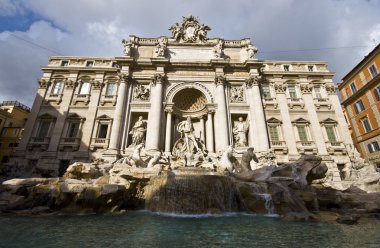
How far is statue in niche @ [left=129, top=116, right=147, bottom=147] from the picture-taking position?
54.9ft

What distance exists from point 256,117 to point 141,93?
38.8 ft

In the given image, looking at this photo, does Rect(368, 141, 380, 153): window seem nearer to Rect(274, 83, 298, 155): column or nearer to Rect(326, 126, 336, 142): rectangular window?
Rect(326, 126, 336, 142): rectangular window

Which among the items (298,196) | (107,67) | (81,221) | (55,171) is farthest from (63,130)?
(298,196)

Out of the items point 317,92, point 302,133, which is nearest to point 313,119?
point 302,133

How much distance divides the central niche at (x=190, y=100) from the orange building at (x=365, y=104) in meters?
19.4

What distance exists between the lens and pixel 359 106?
74.9 feet

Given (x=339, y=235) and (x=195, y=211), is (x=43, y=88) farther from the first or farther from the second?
(x=339, y=235)

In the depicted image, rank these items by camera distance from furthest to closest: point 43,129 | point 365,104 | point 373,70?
point 365,104 < point 373,70 < point 43,129

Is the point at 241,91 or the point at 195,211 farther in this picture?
the point at 241,91

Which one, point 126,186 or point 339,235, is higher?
point 126,186

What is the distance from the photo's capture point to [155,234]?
15.5 feet

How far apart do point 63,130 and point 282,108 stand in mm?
22286

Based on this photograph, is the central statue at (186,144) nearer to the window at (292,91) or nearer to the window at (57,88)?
the window at (292,91)

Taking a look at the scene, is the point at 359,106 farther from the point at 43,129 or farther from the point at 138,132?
the point at 43,129
